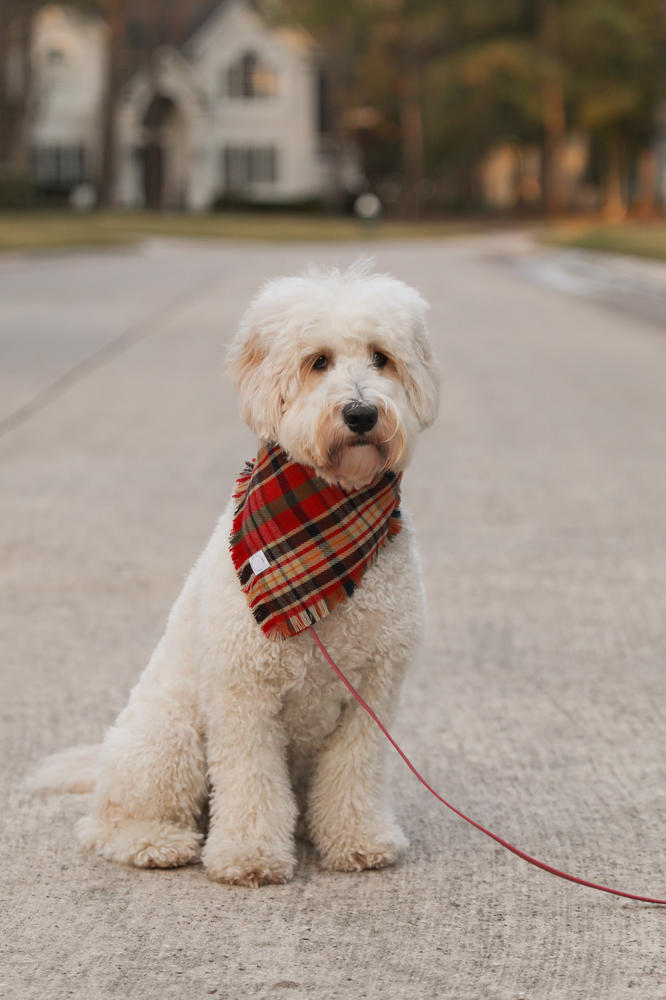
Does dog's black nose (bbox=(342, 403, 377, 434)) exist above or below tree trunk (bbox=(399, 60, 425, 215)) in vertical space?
below

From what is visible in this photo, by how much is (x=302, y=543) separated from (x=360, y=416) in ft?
1.50

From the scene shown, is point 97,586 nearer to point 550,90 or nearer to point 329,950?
point 329,950

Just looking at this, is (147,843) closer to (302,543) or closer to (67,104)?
(302,543)

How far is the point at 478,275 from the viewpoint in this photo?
29.8 metres

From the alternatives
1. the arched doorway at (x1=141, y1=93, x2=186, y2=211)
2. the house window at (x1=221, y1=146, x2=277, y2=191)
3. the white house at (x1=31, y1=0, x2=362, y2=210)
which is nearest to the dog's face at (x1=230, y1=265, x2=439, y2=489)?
the arched doorway at (x1=141, y1=93, x2=186, y2=211)

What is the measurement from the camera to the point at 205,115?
67562 millimetres

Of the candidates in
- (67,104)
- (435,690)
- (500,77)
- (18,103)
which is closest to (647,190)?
(500,77)

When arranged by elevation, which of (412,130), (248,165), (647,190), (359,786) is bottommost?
(359,786)

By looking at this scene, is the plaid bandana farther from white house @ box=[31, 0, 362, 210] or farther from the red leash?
white house @ box=[31, 0, 362, 210]

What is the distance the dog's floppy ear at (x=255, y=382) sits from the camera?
358cm

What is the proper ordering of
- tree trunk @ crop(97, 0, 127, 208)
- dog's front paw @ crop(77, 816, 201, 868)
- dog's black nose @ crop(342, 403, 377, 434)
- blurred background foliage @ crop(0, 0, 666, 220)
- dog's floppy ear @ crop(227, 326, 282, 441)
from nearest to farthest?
dog's black nose @ crop(342, 403, 377, 434) < dog's floppy ear @ crop(227, 326, 282, 441) < dog's front paw @ crop(77, 816, 201, 868) < tree trunk @ crop(97, 0, 127, 208) < blurred background foliage @ crop(0, 0, 666, 220)

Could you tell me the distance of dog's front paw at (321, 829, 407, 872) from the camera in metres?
3.85

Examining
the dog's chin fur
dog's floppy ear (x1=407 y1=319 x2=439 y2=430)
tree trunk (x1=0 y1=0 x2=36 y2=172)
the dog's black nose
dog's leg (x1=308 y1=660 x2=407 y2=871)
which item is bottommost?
dog's leg (x1=308 y1=660 x2=407 y2=871)

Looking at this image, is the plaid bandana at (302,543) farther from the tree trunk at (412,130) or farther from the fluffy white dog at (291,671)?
the tree trunk at (412,130)
